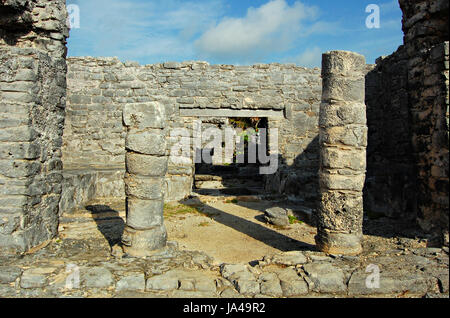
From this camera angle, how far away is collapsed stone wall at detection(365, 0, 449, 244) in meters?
5.23

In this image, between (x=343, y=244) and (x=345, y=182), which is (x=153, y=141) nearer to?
(x=345, y=182)

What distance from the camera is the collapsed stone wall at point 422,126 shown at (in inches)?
206

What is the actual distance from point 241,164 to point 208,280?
11.8 m

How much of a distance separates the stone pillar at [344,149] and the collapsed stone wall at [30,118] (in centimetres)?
433

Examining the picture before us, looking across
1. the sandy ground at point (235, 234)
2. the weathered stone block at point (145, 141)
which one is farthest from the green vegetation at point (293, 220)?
the weathered stone block at point (145, 141)

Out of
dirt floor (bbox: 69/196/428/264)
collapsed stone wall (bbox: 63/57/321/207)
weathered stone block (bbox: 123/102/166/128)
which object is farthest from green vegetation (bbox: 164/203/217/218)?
weathered stone block (bbox: 123/102/166/128)

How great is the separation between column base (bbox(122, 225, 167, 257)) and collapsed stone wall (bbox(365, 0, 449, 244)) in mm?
4131

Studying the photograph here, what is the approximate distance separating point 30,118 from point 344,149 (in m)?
4.63

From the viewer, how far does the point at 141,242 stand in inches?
→ 197

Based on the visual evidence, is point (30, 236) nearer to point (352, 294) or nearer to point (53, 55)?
point (53, 55)

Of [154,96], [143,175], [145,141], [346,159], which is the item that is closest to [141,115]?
[145,141]

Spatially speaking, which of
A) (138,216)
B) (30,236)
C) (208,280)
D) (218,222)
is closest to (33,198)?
(30,236)

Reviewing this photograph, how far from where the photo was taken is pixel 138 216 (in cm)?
509

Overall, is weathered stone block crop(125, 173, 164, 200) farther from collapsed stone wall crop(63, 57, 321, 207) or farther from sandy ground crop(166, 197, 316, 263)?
collapsed stone wall crop(63, 57, 321, 207)
